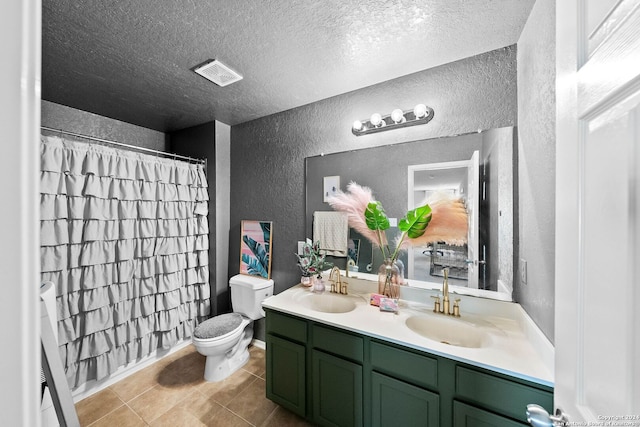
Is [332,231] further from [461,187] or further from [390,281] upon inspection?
[461,187]

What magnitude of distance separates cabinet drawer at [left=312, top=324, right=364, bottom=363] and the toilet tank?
3.25 feet

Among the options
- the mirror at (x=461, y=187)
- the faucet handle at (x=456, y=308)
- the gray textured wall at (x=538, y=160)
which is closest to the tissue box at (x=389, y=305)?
the mirror at (x=461, y=187)

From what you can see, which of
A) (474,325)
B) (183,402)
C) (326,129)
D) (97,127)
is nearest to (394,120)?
(326,129)

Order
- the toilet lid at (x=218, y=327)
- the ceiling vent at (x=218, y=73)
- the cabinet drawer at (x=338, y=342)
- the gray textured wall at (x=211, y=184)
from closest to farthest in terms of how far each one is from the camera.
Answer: the cabinet drawer at (x=338, y=342), the ceiling vent at (x=218, y=73), the toilet lid at (x=218, y=327), the gray textured wall at (x=211, y=184)

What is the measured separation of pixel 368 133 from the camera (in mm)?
1948

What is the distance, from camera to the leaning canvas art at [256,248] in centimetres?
247

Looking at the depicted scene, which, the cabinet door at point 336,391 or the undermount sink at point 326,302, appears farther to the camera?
the undermount sink at point 326,302

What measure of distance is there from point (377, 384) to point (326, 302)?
684 millimetres

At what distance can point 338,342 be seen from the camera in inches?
55.6

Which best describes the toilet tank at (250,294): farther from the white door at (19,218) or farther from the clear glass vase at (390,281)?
the white door at (19,218)

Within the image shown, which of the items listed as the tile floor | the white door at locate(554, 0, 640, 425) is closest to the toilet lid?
the tile floor

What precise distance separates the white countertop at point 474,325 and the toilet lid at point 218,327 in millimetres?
628

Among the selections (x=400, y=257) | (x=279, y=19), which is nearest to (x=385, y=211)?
(x=400, y=257)

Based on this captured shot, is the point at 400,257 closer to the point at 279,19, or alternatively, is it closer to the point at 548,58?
the point at 548,58
